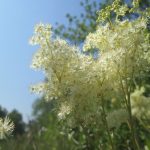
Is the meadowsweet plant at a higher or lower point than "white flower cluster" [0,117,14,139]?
higher

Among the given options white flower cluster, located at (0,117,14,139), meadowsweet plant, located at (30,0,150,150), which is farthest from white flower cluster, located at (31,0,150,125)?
white flower cluster, located at (0,117,14,139)

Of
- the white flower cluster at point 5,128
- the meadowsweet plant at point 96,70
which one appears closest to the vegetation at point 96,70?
the meadowsweet plant at point 96,70

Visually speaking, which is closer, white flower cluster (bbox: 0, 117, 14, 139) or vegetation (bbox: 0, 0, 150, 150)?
vegetation (bbox: 0, 0, 150, 150)

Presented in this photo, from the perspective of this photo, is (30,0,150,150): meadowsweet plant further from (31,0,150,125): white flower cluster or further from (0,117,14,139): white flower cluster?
(0,117,14,139): white flower cluster

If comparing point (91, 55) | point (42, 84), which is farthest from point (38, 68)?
point (91, 55)

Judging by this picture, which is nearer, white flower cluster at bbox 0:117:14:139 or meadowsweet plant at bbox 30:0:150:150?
meadowsweet plant at bbox 30:0:150:150

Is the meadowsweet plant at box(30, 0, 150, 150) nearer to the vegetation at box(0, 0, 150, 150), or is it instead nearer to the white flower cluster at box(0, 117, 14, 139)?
the vegetation at box(0, 0, 150, 150)

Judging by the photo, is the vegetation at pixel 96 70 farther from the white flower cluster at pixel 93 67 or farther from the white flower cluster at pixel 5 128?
the white flower cluster at pixel 5 128

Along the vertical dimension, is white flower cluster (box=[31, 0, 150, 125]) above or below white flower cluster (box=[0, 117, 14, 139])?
above

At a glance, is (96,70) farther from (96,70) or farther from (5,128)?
(5,128)
